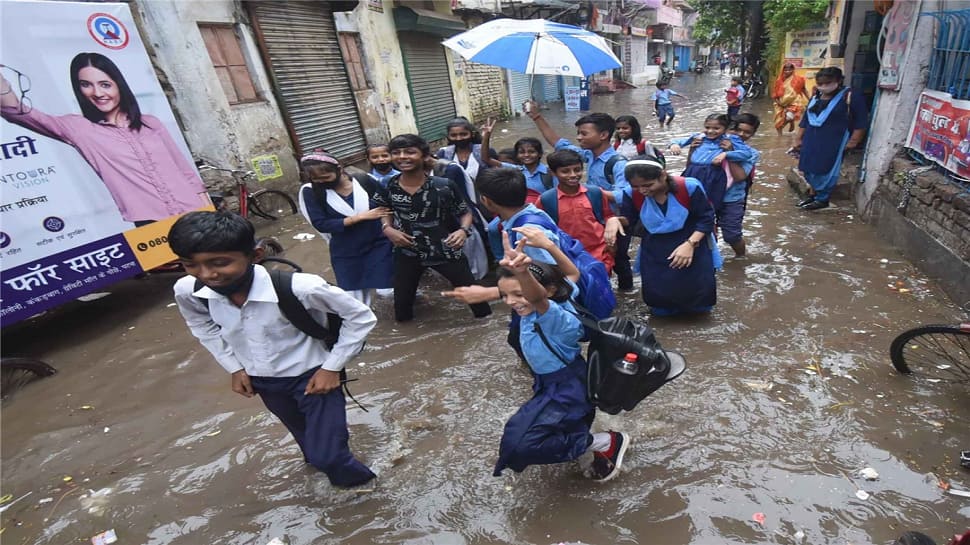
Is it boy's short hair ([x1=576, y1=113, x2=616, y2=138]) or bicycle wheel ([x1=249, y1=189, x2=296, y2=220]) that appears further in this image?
bicycle wheel ([x1=249, y1=189, x2=296, y2=220])

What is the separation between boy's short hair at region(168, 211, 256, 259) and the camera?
1.79 metres

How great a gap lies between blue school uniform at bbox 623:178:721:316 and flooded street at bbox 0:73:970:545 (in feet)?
0.84

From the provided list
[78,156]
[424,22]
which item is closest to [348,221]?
[78,156]

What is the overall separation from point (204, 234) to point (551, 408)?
1627mm

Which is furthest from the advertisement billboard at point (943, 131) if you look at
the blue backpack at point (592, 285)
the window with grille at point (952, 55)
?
the blue backpack at point (592, 285)

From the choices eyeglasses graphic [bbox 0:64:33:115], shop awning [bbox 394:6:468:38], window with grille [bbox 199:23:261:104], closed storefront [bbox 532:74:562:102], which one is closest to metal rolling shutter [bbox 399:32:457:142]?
shop awning [bbox 394:6:468:38]

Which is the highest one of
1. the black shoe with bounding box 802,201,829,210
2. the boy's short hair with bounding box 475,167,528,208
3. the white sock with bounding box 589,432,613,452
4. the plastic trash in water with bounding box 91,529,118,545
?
the boy's short hair with bounding box 475,167,528,208

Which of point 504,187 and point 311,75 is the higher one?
point 311,75

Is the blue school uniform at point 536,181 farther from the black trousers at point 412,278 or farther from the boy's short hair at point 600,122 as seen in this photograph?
the black trousers at point 412,278

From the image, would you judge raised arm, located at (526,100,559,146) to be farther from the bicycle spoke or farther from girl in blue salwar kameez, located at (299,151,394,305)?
the bicycle spoke

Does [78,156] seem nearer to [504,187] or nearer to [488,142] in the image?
[488,142]

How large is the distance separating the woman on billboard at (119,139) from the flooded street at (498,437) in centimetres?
143

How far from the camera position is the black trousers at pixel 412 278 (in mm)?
4062

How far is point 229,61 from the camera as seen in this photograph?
24.4ft
